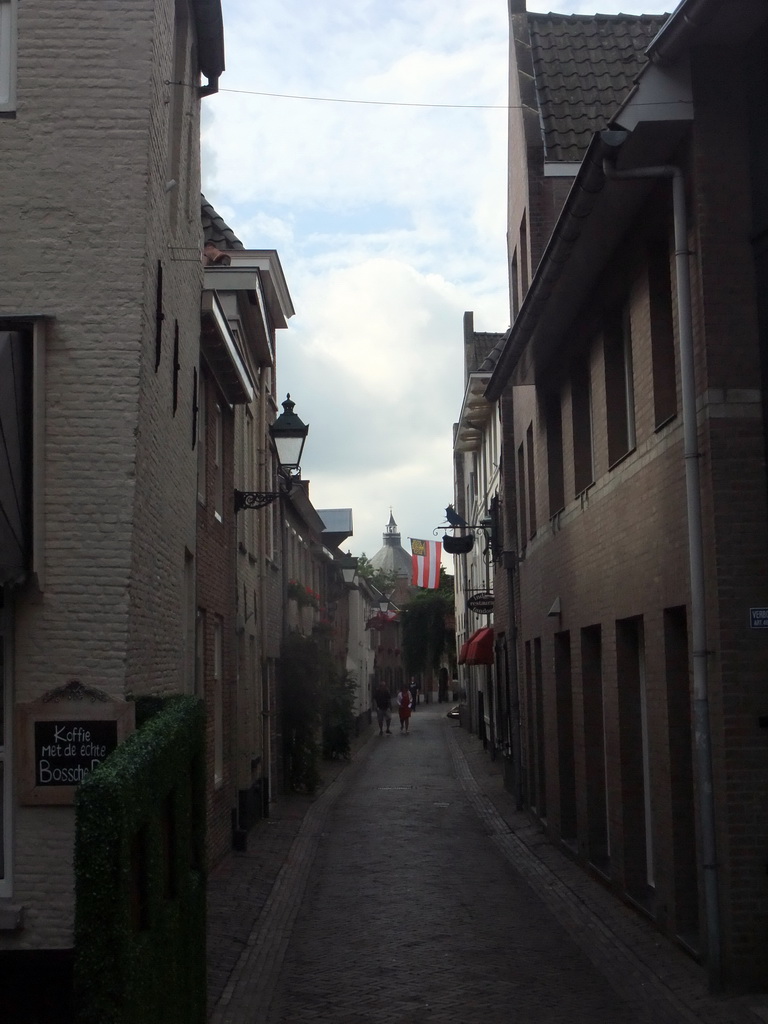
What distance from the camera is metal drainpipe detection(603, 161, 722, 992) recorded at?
8.84 meters

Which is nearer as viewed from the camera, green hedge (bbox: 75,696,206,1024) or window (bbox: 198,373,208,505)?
green hedge (bbox: 75,696,206,1024)

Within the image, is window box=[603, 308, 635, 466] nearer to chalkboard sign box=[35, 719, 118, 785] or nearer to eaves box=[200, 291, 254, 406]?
eaves box=[200, 291, 254, 406]

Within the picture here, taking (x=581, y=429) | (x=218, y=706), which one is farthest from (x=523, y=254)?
(x=218, y=706)

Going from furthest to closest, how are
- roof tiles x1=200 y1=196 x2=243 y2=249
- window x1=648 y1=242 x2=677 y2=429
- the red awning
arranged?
the red awning → roof tiles x1=200 y1=196 x2=243 y2=249 → window x1=648 y1=242 x2=677 y2=429

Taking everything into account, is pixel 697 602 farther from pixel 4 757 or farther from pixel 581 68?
pixel 581 68

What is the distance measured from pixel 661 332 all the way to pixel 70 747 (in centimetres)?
578

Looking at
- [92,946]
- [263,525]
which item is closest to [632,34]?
[263,525]

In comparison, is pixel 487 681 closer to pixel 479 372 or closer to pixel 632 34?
pixel 479 372

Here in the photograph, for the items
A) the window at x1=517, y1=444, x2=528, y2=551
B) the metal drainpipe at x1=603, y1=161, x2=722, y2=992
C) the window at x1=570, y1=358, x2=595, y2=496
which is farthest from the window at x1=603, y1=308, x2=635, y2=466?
the window at x1=517, y1=444, x2=528, y2=551

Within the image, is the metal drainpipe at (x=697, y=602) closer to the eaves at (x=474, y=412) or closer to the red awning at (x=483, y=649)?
the eaves at (x=474, y=412)

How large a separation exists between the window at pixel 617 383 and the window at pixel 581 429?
6.49ft

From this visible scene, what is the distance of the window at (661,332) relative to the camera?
35.0 ft

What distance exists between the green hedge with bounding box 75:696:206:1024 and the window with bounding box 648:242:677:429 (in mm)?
4656

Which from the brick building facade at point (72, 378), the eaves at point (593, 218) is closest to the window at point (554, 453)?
the eaves at point (593, 218)
